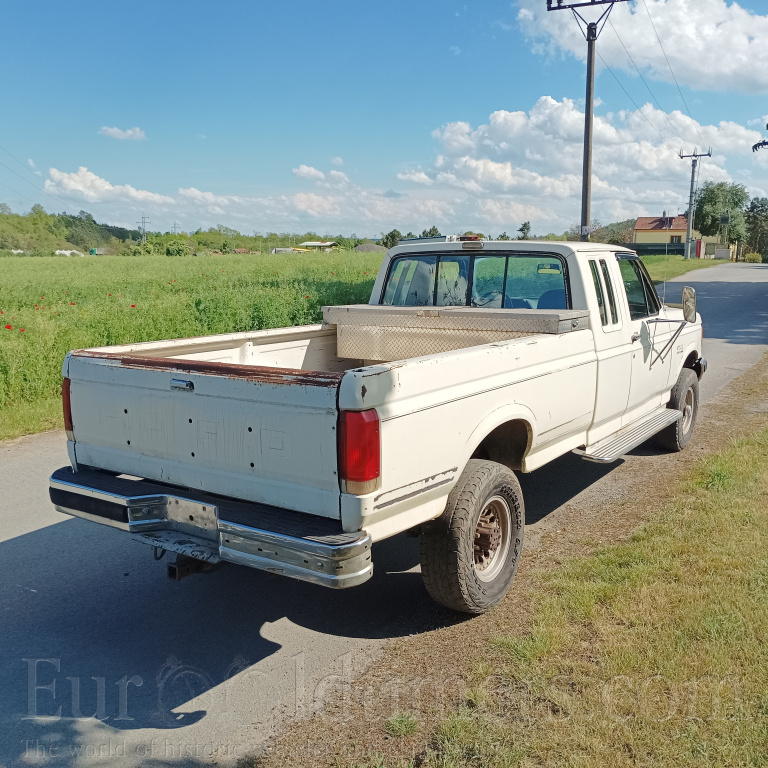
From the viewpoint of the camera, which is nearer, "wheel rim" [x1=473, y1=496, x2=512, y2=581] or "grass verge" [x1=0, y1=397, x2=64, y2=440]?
"wheel rim" [x1=473, y1=496, x2=512, y2=581]

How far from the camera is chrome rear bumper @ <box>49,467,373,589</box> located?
3139 millimetres

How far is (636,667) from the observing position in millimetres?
3473

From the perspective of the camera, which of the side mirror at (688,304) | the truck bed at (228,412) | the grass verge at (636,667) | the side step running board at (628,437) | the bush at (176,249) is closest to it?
the grass verge at (636,667)

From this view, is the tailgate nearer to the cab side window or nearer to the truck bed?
the truck bed


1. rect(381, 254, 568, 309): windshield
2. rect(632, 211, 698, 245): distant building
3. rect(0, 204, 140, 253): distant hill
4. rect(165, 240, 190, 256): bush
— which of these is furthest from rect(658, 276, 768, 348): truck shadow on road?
rect(0, 204, 140, 253): distant hill

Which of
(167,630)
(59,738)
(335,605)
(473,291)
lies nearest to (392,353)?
(473,291)

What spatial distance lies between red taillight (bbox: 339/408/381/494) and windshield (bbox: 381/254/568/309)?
2.78 meters

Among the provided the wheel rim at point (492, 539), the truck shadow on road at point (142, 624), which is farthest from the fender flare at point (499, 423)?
the truck shadow on road at point (142, 624)

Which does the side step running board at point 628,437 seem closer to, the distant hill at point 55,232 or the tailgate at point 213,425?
the tailgate at point 213,425

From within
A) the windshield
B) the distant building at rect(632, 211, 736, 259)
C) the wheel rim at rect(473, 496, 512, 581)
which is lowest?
the wheel rim at rect(473, 496, 512, 581)

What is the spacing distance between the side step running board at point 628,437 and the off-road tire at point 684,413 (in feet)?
0.90

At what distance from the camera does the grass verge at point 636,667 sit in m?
2.94

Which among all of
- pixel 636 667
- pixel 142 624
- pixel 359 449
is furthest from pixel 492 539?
pixel 142 624

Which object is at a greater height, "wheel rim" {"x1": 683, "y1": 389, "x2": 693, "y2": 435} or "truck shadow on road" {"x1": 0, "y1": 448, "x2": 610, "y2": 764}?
"wheel rim" {"x1": 683, "y1": 389, "x2": 693, "y2": 435}
